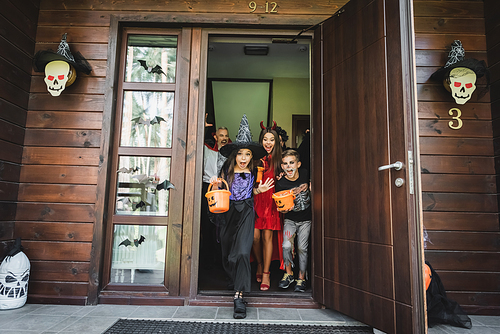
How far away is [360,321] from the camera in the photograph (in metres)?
2.14

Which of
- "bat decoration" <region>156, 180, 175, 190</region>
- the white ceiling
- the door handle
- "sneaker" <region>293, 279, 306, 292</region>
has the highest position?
the white ceiling

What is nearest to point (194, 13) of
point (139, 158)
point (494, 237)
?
point (139, 158)

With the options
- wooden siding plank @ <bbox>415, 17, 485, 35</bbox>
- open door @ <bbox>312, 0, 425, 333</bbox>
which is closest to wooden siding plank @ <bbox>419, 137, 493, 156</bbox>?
open door @ <bbox>312, 0, 425, 333</bbox>

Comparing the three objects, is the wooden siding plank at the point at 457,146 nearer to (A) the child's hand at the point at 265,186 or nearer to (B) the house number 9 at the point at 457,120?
(B) the house number 9 at the point at 457,120

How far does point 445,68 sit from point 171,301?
2840 millimetres

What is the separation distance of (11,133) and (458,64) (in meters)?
3.56

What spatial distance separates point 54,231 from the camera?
2.54 metres

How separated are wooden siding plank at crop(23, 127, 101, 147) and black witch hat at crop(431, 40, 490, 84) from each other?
285cm

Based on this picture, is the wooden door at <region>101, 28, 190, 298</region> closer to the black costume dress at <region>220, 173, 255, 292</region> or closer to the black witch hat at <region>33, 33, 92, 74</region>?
the black witch hat at <region>33, 33, 92, 74</region>

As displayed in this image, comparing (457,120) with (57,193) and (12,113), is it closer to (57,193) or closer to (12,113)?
(57,193)

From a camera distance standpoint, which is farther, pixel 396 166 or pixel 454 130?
pixel 454 130

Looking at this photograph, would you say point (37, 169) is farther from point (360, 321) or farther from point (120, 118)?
point (360, 321)

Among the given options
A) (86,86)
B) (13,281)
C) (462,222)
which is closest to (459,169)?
(462,222)

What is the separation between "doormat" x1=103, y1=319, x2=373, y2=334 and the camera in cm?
198
